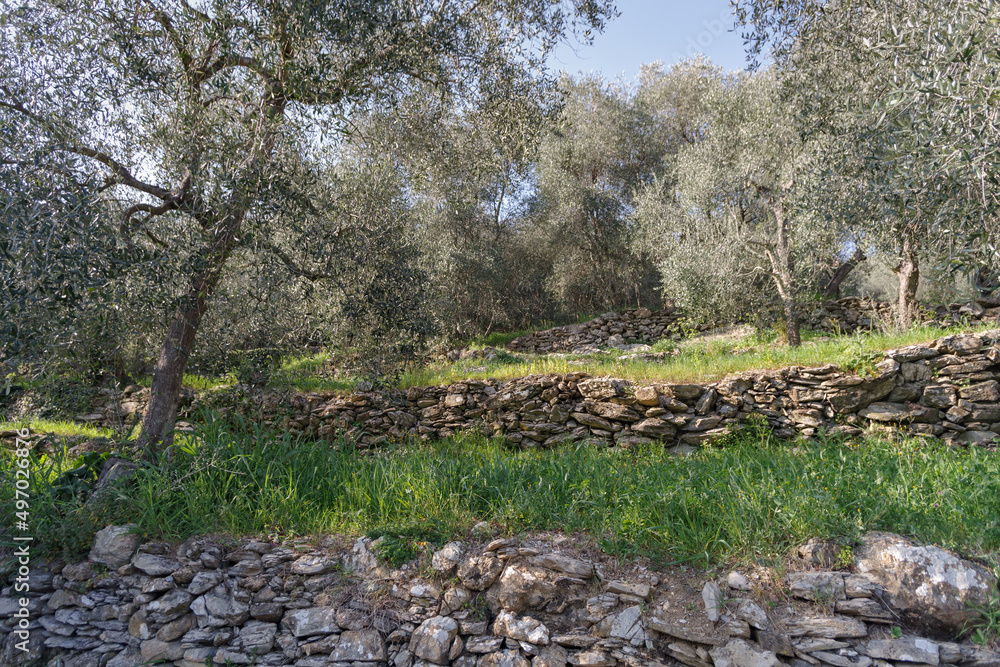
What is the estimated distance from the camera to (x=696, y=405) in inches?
310

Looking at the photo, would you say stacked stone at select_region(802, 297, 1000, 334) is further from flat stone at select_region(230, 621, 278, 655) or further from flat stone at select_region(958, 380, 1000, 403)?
flat stone at select_region(230, 621, 278, 655)

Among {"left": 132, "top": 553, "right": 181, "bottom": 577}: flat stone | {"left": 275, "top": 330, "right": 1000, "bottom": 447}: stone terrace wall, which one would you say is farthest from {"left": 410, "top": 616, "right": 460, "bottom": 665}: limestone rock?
{"left": 275, "top": 330, "right": 1000, "bottom": 447}: stone terrace wall

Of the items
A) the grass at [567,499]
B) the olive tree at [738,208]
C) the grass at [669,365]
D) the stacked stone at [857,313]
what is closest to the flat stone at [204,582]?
the grass at [567,499]

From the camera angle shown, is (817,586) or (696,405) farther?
(696,405)

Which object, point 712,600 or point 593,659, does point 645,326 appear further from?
point 593,659

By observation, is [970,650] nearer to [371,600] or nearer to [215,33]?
[371,600]

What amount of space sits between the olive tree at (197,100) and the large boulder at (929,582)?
19.5 feet

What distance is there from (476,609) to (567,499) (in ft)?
4.49

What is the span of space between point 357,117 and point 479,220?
11412mm

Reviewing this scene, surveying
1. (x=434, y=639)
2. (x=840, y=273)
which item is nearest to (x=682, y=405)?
(x=434, y=639)

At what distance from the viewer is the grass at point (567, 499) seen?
4.27 m

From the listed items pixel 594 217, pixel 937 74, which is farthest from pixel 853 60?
pixel 594 217

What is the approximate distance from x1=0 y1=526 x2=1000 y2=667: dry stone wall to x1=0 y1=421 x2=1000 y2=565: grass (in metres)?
0.22

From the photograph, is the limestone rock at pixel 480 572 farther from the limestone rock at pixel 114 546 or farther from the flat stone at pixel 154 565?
the limestone rock at pixel 114 546
